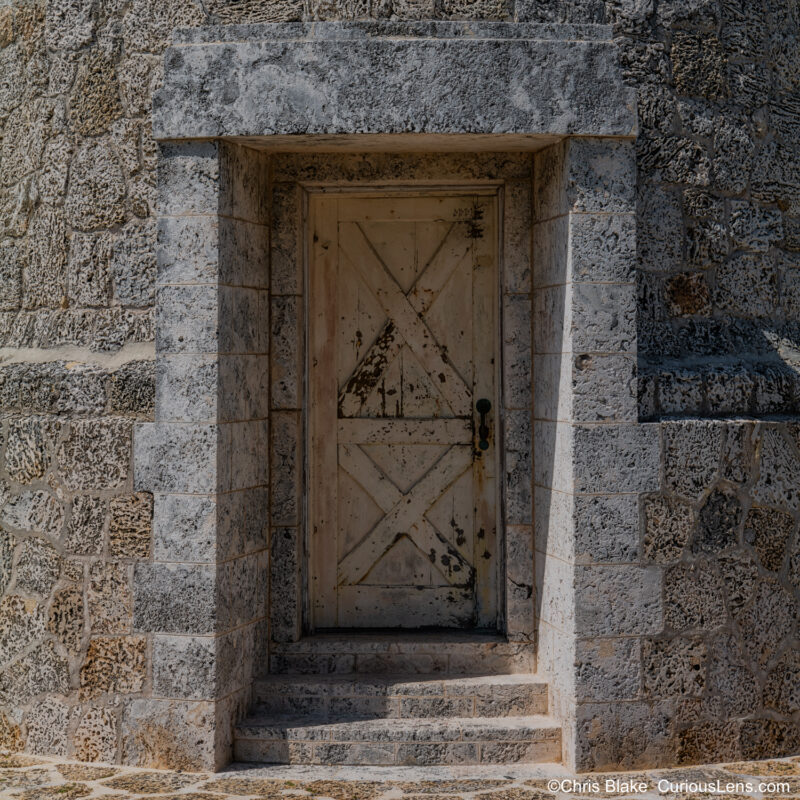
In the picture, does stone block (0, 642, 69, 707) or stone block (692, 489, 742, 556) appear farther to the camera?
stone block (0, 642, 69, 707)

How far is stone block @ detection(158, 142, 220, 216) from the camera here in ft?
14.2

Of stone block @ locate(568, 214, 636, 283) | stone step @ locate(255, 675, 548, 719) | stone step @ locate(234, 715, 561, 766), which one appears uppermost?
stone block @ locate(568, 214, 636, 283)

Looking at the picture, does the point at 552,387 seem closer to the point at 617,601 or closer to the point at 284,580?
the point at 617,601

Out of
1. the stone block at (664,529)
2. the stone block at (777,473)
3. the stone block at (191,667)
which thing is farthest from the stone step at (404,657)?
the stone block at (777,473)

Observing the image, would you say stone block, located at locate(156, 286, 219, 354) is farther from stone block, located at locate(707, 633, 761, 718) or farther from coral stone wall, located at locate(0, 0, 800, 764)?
stone block, located at locate(707, 633, 761, 718)

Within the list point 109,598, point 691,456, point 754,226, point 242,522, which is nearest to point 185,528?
point 242,522

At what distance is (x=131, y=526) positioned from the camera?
14.5ft

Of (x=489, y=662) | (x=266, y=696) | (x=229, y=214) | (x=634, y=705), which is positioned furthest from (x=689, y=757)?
(x=229, y=214)

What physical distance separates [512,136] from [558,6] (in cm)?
64

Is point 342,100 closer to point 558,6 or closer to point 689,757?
point 558,6

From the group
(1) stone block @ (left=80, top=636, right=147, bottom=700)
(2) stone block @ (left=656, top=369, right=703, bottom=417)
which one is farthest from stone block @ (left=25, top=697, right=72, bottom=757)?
(2) stone block @ (left=656, top=369, right=703, bottom=417)

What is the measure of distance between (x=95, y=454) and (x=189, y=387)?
600mm

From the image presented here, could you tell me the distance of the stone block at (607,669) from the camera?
4262 mm

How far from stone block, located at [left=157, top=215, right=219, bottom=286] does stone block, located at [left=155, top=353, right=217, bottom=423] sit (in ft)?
1.17
